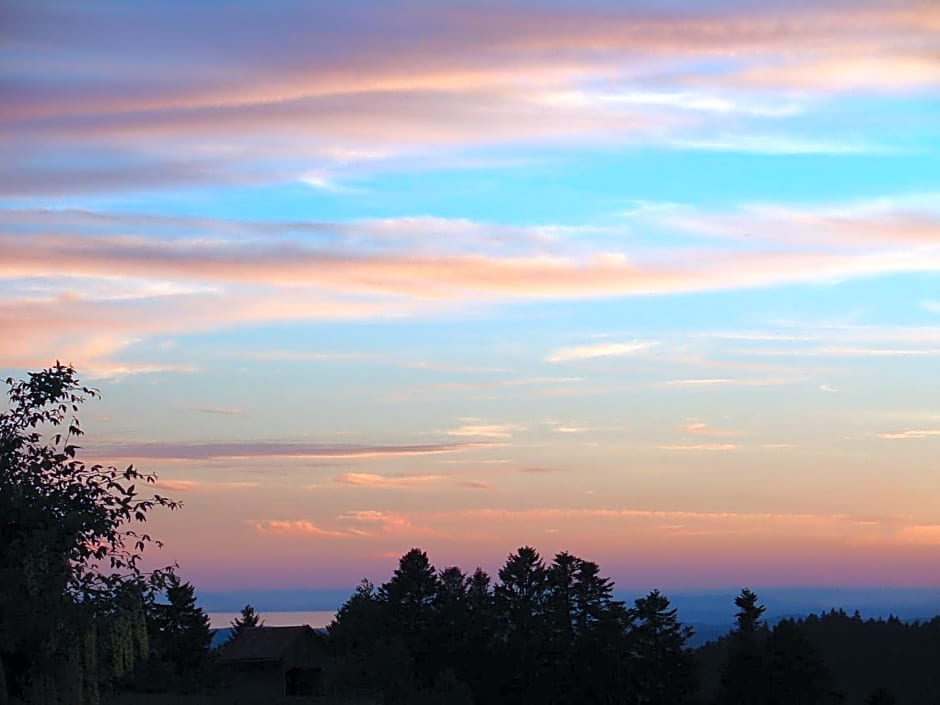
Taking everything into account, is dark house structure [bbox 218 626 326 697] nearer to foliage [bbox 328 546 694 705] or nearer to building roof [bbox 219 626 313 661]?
building roof [bbox 219 626 313 661]

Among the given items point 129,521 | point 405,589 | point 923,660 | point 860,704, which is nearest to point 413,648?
point 405,589

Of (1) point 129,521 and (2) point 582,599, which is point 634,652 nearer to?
(2) point 582,599

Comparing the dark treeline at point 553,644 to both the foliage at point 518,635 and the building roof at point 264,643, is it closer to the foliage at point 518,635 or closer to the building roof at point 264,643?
the foliage at point 518,635

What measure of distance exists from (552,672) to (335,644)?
1773 centimetres

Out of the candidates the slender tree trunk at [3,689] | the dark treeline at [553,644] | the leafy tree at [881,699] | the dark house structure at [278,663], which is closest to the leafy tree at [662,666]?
the dark treeline at [553,644]

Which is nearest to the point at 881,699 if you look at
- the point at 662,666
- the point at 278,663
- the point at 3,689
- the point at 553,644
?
the point at 662,666

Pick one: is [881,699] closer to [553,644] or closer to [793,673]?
[793,673]

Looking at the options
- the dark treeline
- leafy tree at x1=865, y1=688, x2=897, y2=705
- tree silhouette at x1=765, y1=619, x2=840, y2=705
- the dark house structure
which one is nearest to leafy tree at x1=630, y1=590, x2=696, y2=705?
the dark treeline

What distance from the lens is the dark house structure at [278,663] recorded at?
8119cm

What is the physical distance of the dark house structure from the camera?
266 feet

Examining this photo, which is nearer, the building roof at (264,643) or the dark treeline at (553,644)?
the building roof at (264,643)

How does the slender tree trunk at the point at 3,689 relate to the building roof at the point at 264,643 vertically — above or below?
above

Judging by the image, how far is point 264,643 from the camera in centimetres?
8331

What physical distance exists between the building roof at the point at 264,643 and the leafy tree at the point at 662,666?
30912 mm
